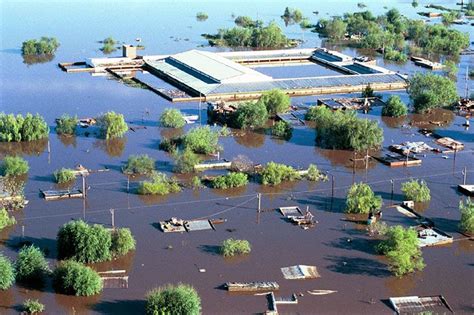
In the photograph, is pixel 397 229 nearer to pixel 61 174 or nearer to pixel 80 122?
pixel 61 174

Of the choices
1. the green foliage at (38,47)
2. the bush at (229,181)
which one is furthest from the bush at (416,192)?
the green foliage at (38,47)

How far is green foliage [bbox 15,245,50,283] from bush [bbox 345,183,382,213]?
745 centimetres

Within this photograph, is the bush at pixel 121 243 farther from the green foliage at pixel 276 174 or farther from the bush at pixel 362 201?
the bush at pixel 362 201

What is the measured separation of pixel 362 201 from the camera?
18422 mm

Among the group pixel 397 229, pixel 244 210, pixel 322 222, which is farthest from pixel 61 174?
pixel 397 229

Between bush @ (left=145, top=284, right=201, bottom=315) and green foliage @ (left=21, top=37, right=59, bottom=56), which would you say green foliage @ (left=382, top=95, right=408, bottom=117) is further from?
green foliage @ (left=21, top=37, right=59, bottom=56)

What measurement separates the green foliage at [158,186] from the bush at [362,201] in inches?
173

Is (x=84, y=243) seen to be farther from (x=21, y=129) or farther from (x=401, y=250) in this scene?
(x=21, y=129)

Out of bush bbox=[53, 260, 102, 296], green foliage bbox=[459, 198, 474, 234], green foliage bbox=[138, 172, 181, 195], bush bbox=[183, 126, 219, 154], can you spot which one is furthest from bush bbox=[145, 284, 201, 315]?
bush bbox=[183, 126, 219, 154]

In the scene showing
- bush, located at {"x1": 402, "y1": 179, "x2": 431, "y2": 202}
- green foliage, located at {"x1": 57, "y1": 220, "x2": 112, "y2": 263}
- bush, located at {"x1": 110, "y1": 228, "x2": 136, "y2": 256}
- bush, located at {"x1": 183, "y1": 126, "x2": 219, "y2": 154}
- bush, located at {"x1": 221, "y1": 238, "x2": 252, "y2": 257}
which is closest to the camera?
green foliage, located at {"x1": 57, "y1": 220, "x2": 112, "y2": 263}

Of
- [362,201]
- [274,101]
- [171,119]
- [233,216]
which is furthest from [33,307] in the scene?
[274,101]

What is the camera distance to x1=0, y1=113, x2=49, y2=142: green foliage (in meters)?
23.7

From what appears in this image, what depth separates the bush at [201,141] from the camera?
2272 centimetres

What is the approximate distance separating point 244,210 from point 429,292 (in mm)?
5379
